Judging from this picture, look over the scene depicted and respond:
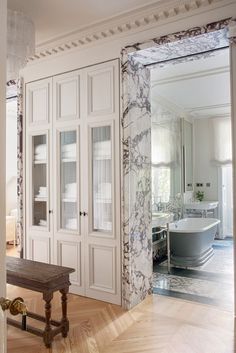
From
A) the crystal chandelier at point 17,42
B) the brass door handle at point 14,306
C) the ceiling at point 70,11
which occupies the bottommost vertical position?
the brass door handle at point 14,306

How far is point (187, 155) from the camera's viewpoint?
7195mm

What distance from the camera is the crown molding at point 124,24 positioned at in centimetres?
284

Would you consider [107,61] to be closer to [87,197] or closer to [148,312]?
[87,197]

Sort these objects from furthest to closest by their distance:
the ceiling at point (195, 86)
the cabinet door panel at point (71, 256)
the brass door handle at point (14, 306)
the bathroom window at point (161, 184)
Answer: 1. the bathroom window at point (161, 184)
2. the ceiling at point (195, 86)
3. the cabinet door panel at point (71, 256)
4. the brass door handle at point (14, 306)

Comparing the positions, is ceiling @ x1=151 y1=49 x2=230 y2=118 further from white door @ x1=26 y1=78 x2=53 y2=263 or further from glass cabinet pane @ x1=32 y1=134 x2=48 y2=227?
glass cabinet pane @ x1=32 y1=134 x2=48 y2=227

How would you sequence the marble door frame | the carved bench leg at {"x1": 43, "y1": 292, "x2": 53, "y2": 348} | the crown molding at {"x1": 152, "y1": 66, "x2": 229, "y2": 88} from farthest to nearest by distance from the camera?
the crown molding at {"x1": 152, "y1": 66, "x2": 229, "y2": 88}
the marble door frame
the carved bench leg at {"x1": 43, "y1": 292, "x2": 53, "y2": 348}

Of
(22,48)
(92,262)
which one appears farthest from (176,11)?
(92,262)

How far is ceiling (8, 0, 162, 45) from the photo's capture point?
9.37ft

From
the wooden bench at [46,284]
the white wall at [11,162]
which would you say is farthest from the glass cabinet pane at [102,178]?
the white wall at [11,162]

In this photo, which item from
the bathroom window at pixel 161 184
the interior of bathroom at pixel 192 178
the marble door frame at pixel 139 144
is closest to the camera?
the marble door frame at pixel 139 144

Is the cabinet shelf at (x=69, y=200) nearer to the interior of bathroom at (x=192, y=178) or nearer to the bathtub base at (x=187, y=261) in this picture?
the interior of bathroom at (x=192, y=178)

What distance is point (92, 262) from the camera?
135 inches

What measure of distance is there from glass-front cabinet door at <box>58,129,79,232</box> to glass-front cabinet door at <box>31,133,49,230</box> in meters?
0.23

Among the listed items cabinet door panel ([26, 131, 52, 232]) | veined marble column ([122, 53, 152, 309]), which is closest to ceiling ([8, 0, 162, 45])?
veined marble column ([122, 53, 152, 309])
